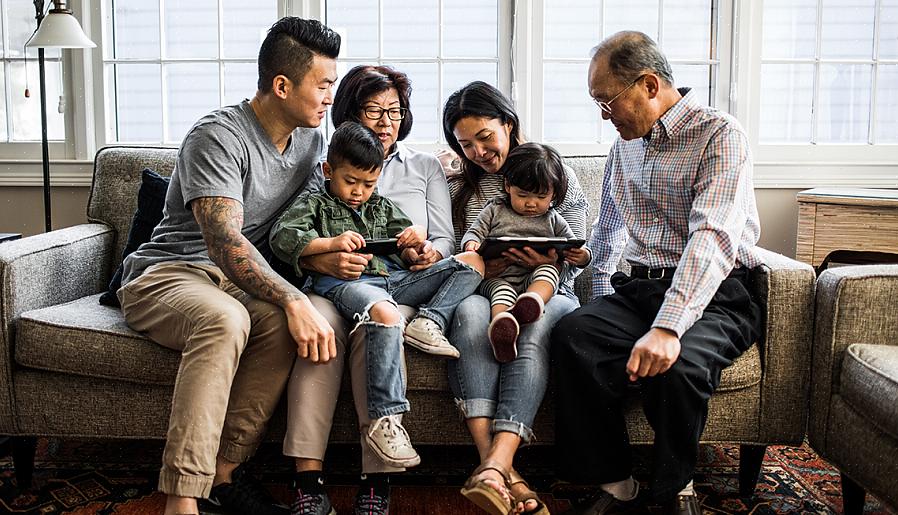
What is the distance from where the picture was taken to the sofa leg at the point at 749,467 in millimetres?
2174

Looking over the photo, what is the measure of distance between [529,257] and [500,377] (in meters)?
0.38

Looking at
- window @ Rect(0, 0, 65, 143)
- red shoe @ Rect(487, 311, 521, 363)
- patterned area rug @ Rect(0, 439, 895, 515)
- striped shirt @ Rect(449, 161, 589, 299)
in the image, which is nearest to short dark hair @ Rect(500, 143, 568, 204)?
striped shirt @ Rect(449, 161, 589, 299)

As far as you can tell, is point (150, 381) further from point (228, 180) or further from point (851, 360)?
point (851, 360)

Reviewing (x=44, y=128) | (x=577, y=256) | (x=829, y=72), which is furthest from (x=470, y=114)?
(x=829, y=72)

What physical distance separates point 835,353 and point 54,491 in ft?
6.41

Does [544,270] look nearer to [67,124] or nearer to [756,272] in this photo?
[756,272]


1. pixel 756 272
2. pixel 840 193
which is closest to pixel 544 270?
pixel 756 272

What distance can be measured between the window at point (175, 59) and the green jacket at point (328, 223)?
125cm

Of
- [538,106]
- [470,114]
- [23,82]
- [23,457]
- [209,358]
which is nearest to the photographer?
[209,358]

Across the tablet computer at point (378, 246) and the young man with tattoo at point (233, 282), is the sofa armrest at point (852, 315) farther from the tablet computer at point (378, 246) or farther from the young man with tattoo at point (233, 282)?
the young man with tattoo at point (233, 282)

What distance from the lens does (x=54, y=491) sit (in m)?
2.21

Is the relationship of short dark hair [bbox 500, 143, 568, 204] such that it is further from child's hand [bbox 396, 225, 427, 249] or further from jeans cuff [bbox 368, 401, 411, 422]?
jeans cuff [bbox 368, 401, 411, 422]

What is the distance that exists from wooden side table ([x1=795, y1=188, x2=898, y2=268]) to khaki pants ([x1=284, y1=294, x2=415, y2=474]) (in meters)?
1.67

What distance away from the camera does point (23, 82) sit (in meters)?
3.45
